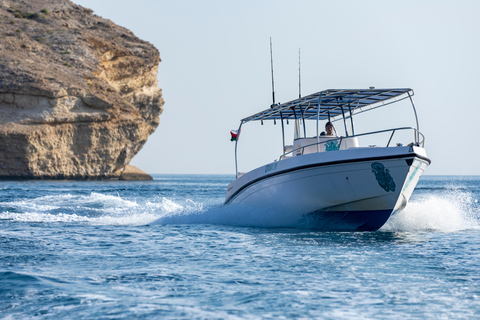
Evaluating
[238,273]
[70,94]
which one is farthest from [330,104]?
[70,94]

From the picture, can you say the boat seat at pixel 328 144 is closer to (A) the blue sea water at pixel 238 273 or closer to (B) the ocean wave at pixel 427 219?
(A) the blue sea water at pixel 238 273

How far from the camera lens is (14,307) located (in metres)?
5.31

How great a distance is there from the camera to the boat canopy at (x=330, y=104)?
38.1 feet

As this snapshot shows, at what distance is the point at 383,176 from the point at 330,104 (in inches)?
125

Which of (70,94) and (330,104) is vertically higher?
(70,94)

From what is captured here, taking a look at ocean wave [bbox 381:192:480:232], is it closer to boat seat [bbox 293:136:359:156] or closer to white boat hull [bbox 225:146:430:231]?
white boat hull [bbox 225:146:430:231]

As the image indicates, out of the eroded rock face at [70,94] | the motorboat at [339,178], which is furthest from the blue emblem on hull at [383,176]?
the eroded rock face at [70,94]

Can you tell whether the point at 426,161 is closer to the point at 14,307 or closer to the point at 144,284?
the point at 144,284

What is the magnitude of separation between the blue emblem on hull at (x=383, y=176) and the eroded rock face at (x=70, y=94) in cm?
4479

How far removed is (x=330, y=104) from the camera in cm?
1298

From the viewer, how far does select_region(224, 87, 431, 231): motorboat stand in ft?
33.6

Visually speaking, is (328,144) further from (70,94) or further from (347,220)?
(70,94)

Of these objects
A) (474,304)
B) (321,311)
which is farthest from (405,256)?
(321,311)

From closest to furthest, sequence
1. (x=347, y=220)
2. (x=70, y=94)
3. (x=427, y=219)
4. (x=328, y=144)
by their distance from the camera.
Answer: (x=347, y=220) < (x=328, y=144) < (x=427, y=219) < (x=70, y=94)
